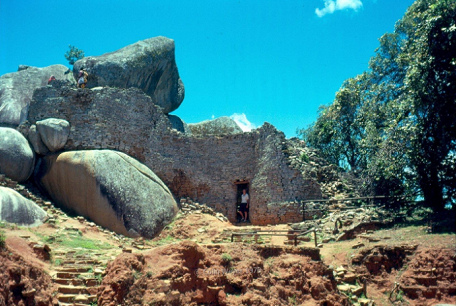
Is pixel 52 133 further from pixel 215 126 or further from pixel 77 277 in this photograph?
pixel 215 126

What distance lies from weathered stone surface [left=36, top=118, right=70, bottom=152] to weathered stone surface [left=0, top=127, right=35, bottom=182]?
61cm

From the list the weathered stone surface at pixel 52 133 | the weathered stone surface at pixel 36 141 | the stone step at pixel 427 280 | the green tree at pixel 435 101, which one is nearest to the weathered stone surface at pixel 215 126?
the weathered stone surface at pixel 52 133

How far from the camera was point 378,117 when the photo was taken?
703 inches

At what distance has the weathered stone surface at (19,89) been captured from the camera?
17.4 meters

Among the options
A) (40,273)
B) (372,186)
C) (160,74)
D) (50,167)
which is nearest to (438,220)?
(372,186)

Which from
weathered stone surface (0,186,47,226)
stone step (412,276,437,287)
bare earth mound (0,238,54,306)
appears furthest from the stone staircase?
stone step (412,276,437,287)

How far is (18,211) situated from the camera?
1073 centimetres

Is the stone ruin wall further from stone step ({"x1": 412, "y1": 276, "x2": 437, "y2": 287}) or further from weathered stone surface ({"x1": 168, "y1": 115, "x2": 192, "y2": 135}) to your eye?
weathered stone surface ({"x1": 168, "y1": 115, "x2": 192, "y2": 135})

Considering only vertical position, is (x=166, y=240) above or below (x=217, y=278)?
above

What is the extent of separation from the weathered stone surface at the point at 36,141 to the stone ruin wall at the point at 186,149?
→ 1.79 feet

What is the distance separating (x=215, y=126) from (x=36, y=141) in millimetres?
13422

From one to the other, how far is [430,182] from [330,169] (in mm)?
4574

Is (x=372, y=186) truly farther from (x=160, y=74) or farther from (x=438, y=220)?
(x=160, y=74)

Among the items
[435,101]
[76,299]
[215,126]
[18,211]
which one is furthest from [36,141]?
[215,126]
